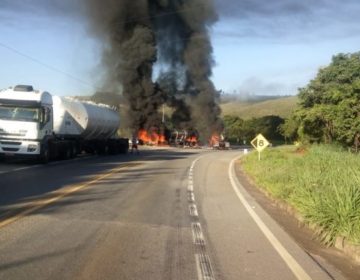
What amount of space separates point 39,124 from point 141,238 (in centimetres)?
1887

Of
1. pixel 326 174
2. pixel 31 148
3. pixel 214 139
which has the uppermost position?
pixel 214 139

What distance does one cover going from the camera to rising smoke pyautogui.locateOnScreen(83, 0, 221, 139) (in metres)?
74.1

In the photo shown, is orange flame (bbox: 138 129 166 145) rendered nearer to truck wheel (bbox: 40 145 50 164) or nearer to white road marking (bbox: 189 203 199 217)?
truck wheel (bbox: 40 145 50 164)

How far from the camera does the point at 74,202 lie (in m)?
13.3

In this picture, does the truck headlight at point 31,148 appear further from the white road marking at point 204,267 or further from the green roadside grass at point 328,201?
the white road marking at point 204,267

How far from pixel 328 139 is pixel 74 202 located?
1338 inches

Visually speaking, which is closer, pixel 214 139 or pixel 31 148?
pixel 31 148

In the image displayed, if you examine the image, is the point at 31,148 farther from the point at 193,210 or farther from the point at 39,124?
the point at 193,210

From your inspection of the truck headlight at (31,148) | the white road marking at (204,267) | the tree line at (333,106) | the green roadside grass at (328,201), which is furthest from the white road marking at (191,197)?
the tree line at (333,106)

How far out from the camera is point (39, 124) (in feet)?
88.6

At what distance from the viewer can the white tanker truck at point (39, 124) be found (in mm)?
26641

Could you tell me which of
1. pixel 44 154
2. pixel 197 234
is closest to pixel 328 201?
pixel 197 234

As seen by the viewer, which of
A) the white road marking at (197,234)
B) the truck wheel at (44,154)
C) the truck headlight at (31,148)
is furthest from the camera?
the truck wheel at (44,154)

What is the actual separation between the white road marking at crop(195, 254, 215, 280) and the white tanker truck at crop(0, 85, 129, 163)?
20.1m
